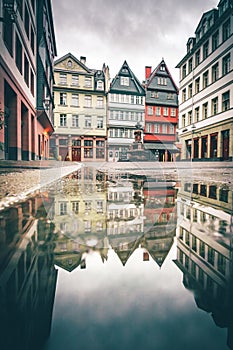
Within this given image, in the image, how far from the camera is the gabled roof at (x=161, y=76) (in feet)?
75.7

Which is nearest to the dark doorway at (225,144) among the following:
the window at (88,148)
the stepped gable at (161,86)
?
the stepped gable at (161,86)

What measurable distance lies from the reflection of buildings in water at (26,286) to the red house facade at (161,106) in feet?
65.8

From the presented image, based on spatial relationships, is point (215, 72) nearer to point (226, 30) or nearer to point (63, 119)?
point (226, 30)

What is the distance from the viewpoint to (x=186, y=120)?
1498 cm

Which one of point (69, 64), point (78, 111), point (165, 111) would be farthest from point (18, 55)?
point (165, 111)

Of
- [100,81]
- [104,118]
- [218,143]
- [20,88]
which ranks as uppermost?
[100,81]

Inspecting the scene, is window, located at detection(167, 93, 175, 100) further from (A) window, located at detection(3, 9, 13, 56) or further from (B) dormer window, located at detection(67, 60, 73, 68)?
(A) window, located at detection(3, 9, 13, 56)

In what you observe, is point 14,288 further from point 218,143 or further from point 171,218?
point 218,143

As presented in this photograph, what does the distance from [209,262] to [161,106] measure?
926 inches

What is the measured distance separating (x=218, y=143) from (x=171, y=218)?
46.2ft

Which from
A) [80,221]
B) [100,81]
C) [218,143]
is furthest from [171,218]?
[100,81]

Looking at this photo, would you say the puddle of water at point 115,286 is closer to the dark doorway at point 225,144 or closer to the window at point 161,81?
the dark doorway at point 225,144

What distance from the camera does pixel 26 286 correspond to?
1.66ft

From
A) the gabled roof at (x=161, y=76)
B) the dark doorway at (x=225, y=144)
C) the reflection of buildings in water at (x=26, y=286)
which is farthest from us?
the gabled roof at (x=161, y=76)
